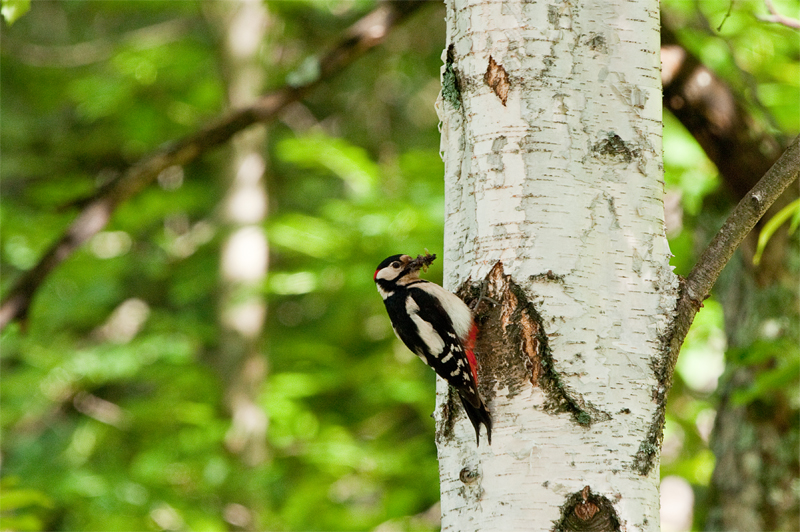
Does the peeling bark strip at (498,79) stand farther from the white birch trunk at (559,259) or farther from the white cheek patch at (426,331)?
the white cheek patch at (426,331)

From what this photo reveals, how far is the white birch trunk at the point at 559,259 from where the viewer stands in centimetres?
157

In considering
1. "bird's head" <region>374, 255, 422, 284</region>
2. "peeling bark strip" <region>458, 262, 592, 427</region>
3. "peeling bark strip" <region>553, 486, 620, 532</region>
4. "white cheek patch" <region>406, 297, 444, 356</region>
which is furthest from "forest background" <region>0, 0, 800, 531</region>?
"peeling bark strip" <region>553, 486, 620, 532</region>

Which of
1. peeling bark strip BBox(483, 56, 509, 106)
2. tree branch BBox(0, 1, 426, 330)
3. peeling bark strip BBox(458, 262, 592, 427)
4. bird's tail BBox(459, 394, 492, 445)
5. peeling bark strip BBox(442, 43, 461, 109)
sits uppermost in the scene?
tree branch BBox(0, 1, 426, 330)

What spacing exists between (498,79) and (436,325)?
839mm

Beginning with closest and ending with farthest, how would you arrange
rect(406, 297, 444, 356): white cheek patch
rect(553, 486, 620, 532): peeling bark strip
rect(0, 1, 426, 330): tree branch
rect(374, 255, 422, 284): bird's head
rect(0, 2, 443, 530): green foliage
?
rect(553, 486, 620, 532): peeling bark strip → rect(406, 297, 444, 356): white cheek patch → rect(374, 255, 422, 284): bird's head → rect(0, 1, 426, 330): tree branch → rect(0, 2, 443, 530): green foliage

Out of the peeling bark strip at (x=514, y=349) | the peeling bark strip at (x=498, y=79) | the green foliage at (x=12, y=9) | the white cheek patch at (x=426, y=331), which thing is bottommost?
the peeling bark strip at (x=514, y=349)

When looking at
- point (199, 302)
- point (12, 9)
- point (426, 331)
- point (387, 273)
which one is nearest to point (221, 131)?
point (387, 273)

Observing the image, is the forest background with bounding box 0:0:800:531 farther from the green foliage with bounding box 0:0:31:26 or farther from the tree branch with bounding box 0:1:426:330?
the green foliage with bounding box 0:0:31:26

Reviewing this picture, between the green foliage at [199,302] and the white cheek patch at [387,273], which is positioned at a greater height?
the green foliage at [199,302]

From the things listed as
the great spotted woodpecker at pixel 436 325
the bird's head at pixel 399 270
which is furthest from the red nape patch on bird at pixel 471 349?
the bird's head at pixel 399 270

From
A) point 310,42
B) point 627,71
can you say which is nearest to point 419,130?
point 310,42

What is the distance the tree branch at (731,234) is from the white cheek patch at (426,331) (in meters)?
0.71

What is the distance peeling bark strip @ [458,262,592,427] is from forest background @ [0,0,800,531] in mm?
1941

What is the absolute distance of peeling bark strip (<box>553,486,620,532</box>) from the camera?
4.97ft
